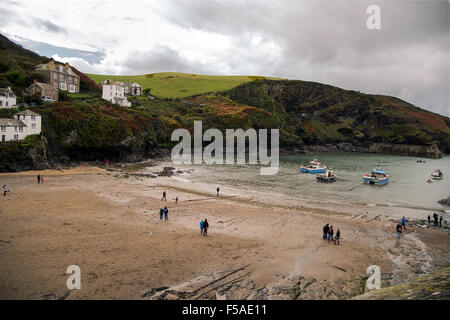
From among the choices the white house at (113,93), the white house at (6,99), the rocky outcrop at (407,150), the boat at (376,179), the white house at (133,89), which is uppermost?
the white house at (133,89)

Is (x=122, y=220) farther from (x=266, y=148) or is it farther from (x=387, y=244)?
(x=266, y=148)

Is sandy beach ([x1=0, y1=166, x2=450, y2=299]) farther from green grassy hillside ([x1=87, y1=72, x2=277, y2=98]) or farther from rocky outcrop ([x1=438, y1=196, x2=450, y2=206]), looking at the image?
green grassy hillside ([x1=87, y1=72, x2=277, y2=98])

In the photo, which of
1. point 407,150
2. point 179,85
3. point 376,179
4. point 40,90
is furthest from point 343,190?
point 179,85

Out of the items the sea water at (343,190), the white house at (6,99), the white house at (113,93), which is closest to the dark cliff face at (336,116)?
the white house at (113,93)

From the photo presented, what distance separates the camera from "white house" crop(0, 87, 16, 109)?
52.0 meters

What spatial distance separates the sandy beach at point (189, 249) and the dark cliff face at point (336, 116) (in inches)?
4401

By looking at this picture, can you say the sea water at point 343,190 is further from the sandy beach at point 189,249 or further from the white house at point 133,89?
the white house at point 133,89

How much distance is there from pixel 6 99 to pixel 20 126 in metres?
11.0

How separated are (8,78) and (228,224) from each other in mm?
72768

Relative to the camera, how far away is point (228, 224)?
25.8m

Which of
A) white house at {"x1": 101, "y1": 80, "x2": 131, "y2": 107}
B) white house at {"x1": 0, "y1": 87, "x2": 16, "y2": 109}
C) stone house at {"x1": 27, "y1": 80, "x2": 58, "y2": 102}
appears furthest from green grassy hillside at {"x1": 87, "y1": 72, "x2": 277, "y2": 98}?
white house at {"x1": 0, "y1": 87, "x2": 16, "y2": 109}

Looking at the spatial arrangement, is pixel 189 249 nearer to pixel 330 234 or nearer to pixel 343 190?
pixel 330 234

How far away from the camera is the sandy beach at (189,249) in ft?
43.4
